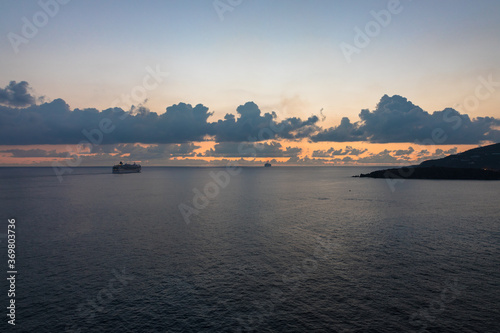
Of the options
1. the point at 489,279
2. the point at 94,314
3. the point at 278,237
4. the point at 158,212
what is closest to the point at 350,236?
the point at 278,237

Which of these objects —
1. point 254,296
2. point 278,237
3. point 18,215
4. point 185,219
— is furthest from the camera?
point 18,215

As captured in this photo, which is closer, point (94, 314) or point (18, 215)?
point (94, 314)

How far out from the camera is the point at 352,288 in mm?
32750

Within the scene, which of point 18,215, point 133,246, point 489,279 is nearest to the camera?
point 489,279

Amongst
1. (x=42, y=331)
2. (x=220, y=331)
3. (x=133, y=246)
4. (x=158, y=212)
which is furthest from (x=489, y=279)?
(x=158, y=212)

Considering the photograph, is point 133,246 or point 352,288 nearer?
point 352,288

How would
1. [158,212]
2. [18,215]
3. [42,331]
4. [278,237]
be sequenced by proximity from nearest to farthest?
[42,331] → [278,237] → [18,215] → [158,212]

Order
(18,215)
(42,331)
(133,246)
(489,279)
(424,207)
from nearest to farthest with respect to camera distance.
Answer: (42,331) → (489,279) → (133,246) → (18,215) → (424,207)

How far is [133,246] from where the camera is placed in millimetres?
49750

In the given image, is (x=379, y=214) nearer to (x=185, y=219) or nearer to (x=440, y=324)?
(x=185, y=219)

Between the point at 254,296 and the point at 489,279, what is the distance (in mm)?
28409

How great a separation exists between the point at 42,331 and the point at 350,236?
49.1 meters

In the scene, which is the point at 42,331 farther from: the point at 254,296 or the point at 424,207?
the point at 424,207

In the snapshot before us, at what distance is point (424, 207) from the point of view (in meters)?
92.9
